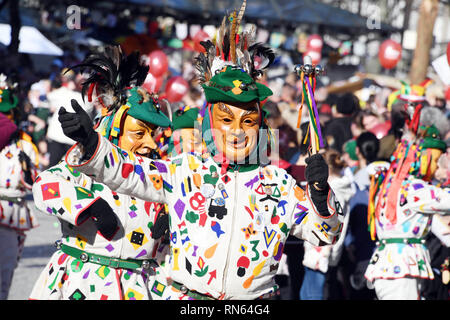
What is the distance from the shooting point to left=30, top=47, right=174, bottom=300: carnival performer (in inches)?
168

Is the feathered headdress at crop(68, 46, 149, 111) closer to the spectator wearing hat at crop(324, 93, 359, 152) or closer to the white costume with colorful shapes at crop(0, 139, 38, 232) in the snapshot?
the white costume with colorful shapes at crop(0, 139, 38, 232)

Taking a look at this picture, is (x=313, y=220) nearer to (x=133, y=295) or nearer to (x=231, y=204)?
(x=231, y=204)

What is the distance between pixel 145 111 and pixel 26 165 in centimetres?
207

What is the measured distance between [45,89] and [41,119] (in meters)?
1.95

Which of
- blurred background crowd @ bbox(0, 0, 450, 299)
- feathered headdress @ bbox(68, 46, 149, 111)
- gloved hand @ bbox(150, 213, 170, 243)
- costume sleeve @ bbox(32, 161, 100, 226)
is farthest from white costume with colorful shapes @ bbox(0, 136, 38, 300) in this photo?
gloved hand @ bbox(150, 213, 170, 243)

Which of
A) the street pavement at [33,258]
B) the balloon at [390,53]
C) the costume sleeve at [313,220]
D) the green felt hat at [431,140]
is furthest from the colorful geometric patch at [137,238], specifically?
the balloon at [390,53]

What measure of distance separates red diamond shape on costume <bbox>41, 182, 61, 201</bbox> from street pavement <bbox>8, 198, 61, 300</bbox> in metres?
1.93

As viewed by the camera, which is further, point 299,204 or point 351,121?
point 351,121

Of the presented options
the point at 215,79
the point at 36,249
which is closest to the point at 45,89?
the point at 36,249

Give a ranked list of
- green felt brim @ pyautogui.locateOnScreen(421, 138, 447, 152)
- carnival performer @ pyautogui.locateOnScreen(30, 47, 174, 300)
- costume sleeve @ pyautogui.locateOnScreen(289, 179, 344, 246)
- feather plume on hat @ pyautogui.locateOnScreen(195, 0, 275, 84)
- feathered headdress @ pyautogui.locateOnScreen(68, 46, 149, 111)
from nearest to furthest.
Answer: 1. costume sleeve @ pyautogui.locateOnScreen(289, 179, 344, 246)
2. feather plume on hat @ pyautogui.locateOnScreen(195, 0, 275, 84)
3. carnival performer @ pyautogui.locateOnScreen(30, 47, 174, 300)
4. feathered headdress @ pyautogui.locateOnScreen(68, 46, 149, 111)
5. green felt brim @ pyautogui.locateOnScreen(421, 138, 447, 152)

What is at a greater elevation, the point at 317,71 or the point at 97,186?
the point at 317,71

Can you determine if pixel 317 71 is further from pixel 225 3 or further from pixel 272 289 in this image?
pixel 225 3

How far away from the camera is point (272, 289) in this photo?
3615mm

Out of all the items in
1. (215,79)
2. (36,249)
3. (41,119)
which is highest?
(215,79)
